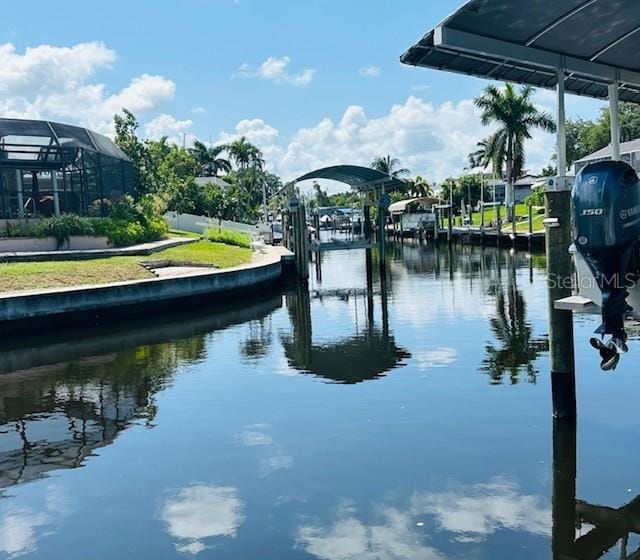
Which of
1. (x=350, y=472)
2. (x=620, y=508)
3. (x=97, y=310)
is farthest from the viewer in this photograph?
(x=97, y=310)

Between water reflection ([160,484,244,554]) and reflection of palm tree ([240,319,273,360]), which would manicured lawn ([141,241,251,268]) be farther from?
water reflection ([160,484,244,554])

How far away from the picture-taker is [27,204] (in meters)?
26.6

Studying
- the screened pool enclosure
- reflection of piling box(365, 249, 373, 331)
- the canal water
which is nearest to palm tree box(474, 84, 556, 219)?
reflection of piling box(365, 249, 373, 331)

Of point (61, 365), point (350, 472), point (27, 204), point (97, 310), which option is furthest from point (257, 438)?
point (27, 204)

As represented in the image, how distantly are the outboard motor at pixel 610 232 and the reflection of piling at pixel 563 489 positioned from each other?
4.88 feet

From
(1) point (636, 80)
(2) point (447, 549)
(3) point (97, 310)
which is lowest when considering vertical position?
(2) point (447, 549)

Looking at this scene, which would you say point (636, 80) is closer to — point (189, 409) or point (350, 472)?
point (350, 472)

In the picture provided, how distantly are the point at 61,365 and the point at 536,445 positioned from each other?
9.28 m

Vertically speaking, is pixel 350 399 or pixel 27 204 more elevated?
pixel 27 204

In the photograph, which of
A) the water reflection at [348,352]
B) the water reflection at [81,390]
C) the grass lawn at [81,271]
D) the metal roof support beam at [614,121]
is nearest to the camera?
the metal roof support beam at [614,121]

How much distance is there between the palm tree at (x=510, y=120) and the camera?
48281mm

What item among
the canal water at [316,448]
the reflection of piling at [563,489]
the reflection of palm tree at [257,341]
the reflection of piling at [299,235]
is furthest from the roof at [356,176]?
the reflection of piling at [563,489]

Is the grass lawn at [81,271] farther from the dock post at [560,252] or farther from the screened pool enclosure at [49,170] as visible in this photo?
the dock post at [560,252]

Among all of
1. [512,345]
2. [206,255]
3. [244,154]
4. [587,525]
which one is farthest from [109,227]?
[244,154]
